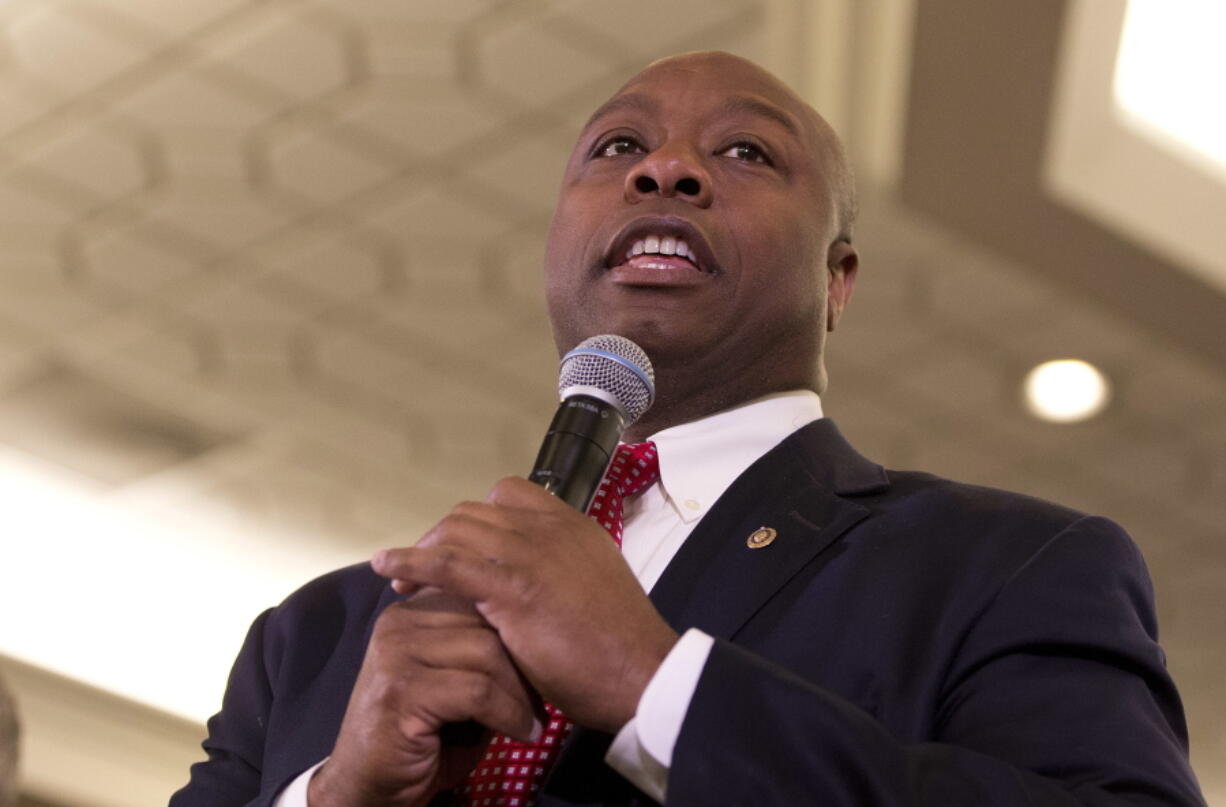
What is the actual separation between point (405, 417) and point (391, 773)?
20.1 ft

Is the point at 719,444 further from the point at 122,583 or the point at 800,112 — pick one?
the point at 122,583

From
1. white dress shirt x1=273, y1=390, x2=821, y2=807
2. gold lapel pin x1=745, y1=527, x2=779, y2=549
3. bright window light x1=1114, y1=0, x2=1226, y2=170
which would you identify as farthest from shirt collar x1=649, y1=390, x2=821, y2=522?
bright window light x1=1114, y1=0, x2=1226, y2=170

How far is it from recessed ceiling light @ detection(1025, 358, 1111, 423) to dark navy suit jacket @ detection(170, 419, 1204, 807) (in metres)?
4.96

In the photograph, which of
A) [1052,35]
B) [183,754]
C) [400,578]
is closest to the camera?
[400,578]

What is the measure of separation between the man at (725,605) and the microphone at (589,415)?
0.07m

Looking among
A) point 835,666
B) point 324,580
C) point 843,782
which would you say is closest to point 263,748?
point 324,580

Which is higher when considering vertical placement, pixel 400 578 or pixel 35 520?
pixel 35 520

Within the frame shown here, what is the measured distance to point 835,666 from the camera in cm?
148

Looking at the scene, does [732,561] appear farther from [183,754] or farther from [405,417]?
[183,754]

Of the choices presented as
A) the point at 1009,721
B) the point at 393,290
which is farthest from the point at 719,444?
the point at 393,290

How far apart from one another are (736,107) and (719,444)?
0.44 metres

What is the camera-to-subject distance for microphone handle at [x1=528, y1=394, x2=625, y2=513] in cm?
135

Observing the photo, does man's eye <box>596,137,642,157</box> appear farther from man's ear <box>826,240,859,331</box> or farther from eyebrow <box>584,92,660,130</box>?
man's ear <box>826,240,859,331</box>

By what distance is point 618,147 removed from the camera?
6.85 feet
